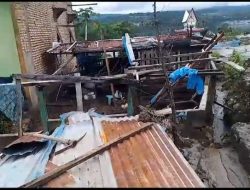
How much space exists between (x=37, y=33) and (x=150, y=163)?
828 centimetres

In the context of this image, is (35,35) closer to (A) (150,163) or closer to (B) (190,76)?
(B) (190,76)

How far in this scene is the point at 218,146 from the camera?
7.97 m

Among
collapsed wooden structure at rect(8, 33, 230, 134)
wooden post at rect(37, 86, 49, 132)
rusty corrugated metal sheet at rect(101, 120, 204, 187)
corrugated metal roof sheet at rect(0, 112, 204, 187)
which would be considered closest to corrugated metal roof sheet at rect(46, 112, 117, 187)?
corrugated metal roof sheet at rect(0, 112, 204, 187)

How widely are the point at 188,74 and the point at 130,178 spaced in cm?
480

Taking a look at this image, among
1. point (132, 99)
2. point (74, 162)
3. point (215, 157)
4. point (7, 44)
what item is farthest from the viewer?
point (7, 44)

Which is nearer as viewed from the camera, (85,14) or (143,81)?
(143,81)

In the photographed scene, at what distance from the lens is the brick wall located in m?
9.87

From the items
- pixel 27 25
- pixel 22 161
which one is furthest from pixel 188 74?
pixel 27 25

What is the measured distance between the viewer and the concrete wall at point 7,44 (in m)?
9.63

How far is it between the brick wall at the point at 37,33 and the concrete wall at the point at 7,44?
0.85 feet

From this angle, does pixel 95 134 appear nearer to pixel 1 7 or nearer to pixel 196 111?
pixel 196 111

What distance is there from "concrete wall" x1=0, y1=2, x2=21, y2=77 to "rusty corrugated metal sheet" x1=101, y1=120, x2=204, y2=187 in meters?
5.64

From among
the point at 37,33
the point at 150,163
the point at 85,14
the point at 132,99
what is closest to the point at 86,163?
the point at 150,163

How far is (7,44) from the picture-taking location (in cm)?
975
